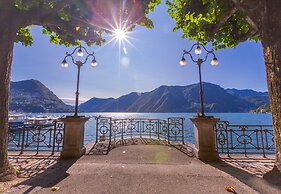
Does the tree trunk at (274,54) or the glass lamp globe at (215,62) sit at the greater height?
the glass lamp globe at (215,62)

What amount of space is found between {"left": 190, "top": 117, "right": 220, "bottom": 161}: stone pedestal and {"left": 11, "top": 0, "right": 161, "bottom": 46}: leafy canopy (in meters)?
5.26

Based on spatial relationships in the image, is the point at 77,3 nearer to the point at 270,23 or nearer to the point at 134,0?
the point at 134,0

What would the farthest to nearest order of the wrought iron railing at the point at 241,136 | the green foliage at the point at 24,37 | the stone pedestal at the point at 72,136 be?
1. the wrought iron railing at the point at 241,136
2. the stone pedestal at the point at 72,136
3. the green foliage at the point at 24,37

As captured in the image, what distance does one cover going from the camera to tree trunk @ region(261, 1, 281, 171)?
3627mm

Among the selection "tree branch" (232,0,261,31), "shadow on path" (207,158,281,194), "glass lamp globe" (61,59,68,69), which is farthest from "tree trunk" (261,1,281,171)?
"glass lamp globe" (61,59,68,69)

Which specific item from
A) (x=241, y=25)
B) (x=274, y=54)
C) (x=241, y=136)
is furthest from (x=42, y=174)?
(x=241, y=25)

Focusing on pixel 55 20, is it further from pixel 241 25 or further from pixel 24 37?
pixel 241 25

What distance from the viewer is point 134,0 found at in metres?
5.69

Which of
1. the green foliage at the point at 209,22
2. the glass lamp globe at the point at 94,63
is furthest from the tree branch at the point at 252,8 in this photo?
the glass lamp globe at the point at 94,63

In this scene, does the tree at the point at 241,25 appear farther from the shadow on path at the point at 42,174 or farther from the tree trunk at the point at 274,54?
the shadow on path at the point at 42,174

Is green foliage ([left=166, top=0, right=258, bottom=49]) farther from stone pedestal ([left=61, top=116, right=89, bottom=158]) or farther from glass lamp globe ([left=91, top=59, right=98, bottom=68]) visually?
stone pedestal ([left=61, top=116, right=89, bottom=158])

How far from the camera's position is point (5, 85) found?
441 centimetres

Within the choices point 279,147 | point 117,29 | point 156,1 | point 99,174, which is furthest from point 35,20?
point 279,147

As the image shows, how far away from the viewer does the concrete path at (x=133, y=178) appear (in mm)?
3490
